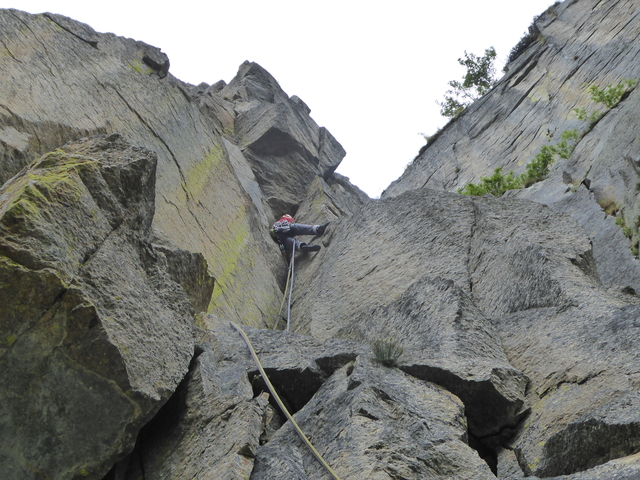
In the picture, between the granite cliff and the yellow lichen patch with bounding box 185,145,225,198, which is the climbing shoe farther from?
the yellow lichen patch with bounding box 185,145,225,198

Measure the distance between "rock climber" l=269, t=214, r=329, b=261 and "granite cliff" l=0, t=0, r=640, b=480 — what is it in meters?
1.70

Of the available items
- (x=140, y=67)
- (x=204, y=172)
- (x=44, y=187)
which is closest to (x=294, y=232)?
(x=204, y=172)

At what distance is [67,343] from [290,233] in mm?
9761

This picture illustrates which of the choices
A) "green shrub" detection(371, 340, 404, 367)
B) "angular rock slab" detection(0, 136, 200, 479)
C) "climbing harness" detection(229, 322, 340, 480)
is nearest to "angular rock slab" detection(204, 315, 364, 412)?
"climbing harness" detection(229, 322, 340, 480)

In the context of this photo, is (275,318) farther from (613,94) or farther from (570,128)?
(613,94)

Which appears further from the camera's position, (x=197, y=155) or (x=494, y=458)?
(x=197, y=155)

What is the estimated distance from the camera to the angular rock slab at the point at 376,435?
194 inches

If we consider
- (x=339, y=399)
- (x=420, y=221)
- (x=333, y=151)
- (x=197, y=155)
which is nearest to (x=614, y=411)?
(x=339, y=399)

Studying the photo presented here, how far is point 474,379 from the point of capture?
607 centimetres

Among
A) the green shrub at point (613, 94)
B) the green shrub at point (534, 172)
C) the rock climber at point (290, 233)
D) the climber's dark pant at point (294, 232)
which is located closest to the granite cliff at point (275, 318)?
the green shrub at point (613, 94)

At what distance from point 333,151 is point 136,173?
1604 cm

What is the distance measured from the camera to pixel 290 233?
48.6 ft

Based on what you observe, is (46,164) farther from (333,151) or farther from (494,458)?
(333,151)

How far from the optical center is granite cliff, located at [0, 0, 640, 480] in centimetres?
512
